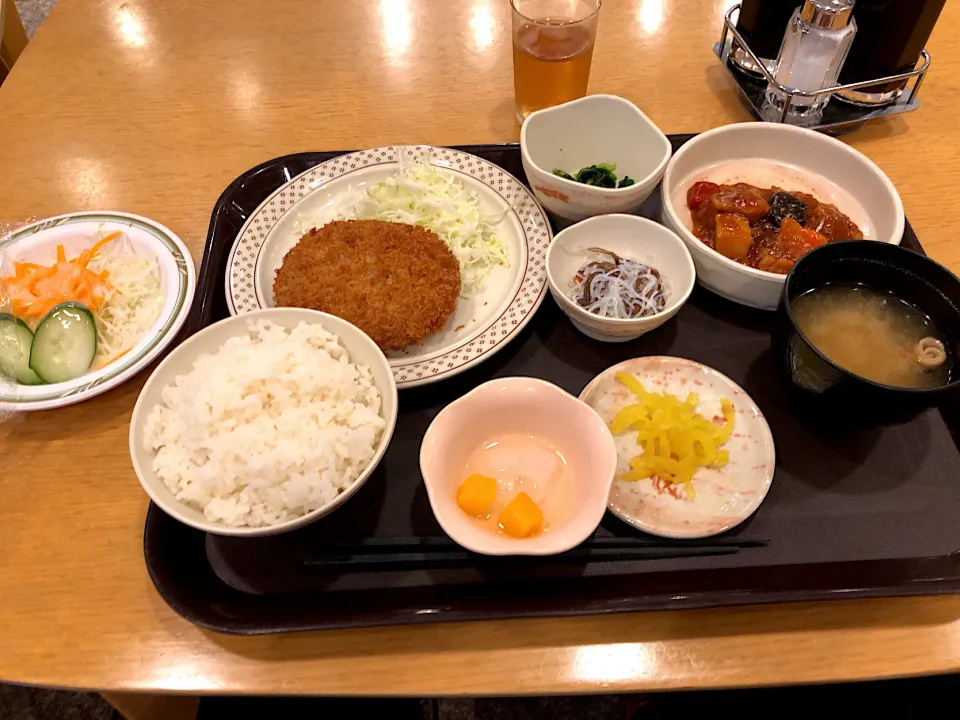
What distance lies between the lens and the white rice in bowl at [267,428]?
132 centimetres

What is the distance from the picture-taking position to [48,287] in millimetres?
1836

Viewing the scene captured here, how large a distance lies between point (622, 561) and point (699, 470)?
29 cm

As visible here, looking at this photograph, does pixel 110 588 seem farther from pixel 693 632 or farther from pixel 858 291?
pixel 858 291

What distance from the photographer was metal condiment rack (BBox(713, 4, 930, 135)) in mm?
2084

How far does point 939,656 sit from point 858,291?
33.2 inches

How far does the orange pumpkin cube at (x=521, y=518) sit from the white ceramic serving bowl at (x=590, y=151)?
89 cm

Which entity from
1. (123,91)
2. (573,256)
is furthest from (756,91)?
(123,91)

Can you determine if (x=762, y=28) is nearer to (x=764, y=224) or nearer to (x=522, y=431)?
(x=764, y=224)

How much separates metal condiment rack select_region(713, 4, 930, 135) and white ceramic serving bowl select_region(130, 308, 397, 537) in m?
1.65

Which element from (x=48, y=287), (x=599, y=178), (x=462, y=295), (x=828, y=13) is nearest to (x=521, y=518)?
(x=462, y=295)

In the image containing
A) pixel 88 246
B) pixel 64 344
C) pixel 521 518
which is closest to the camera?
pixel 521 518

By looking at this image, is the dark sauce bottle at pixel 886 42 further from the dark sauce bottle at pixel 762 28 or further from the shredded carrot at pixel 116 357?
the shredded carrot at pixel 116 357

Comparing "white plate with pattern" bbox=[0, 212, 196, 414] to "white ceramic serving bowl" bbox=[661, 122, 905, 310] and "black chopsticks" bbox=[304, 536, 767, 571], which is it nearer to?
"black chopsticks" bbox=[304, 536, 767, 571]

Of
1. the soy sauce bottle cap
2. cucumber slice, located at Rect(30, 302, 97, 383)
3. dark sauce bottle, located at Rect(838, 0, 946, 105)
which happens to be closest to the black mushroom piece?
the soy sauce bottle cap
